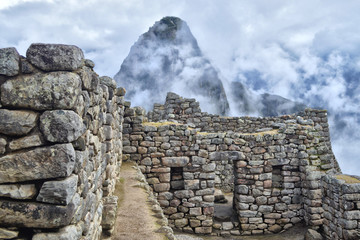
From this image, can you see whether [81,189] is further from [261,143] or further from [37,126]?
[261,143]

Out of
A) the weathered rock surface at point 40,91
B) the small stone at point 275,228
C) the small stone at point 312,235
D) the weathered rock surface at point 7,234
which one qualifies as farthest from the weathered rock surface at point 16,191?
the small stone at point 275,228

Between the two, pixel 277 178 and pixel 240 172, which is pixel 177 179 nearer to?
pixel 240 172

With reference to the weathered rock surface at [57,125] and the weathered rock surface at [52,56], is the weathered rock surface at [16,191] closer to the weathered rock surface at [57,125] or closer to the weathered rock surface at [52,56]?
the weathered rock surface at [57,125]

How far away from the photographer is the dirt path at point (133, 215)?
18.9ft

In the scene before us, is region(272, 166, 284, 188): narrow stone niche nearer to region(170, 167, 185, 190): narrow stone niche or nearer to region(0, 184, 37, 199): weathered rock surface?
region(170, 167, 185, 190): narrow stone niche

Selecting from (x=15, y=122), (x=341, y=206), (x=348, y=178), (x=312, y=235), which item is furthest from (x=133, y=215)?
(x=348, y=178)

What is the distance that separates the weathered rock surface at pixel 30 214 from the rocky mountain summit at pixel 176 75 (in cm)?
4052

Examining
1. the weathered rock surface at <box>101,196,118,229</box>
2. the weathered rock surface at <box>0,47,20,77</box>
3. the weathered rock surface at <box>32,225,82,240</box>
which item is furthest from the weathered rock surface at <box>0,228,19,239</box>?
the weathered rock surface at <box>101,196,118,229</box>

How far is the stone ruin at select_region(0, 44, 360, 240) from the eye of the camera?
110 inches

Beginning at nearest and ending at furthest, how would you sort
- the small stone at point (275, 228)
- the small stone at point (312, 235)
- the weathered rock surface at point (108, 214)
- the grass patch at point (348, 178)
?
the weathered rock surface at point (108, 214) → the grass patch at point (348, 178) → the small stone at point (312, 235) → the small stone at point (275, 228)

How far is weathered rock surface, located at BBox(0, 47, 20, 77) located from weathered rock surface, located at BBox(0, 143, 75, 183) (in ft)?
2.77

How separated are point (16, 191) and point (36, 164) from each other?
343mm

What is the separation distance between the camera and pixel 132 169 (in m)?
9.91

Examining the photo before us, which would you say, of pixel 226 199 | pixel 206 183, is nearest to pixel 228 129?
pixel 226 199
